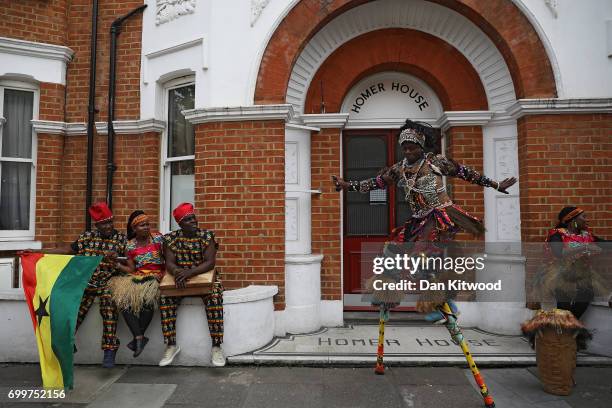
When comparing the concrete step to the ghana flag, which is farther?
the concrete step

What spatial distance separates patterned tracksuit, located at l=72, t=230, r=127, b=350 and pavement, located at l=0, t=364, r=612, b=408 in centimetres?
40

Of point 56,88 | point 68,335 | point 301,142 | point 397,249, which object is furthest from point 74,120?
point 397,249

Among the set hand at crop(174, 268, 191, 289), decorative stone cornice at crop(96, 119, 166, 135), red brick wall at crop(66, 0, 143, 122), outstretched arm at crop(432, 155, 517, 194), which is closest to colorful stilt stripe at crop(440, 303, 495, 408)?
outstretched arm at crop(432, 155, 517, 194)

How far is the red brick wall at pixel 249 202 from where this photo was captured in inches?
207

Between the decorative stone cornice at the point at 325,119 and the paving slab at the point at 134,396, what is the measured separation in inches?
142

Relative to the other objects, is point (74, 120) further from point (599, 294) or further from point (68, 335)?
point (599, 294)

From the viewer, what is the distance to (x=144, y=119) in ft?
20.1

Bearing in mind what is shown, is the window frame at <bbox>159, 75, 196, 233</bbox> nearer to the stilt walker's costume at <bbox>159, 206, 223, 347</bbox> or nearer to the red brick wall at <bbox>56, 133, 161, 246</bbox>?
the red brick wall at <bbox>56, 133, 161, 246</bbox>

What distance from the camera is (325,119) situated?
5.93 m

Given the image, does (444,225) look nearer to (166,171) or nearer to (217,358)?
(217,358)

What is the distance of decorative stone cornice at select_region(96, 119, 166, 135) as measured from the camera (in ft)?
20.0

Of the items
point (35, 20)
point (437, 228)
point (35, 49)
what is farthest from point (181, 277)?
point (35, 20)

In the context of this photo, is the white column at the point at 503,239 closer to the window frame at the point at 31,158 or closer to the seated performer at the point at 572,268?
the seated performer at the point at 572,268

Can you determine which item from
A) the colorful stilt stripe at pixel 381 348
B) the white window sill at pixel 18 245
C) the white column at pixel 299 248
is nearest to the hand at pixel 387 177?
the colorful stilt stripe at pixel 381 348
